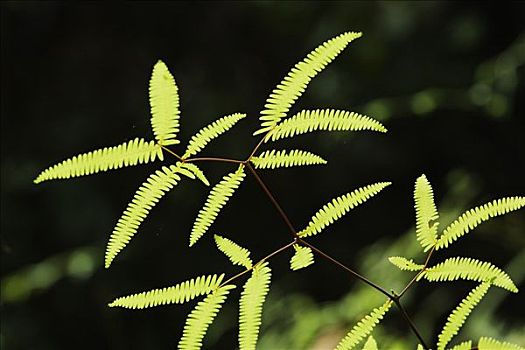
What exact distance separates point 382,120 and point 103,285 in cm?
115

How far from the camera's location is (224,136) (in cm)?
321

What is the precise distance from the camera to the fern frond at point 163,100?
889mm

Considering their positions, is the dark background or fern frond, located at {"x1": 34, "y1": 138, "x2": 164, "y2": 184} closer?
fern frond, located at {"x1": 34, "y1": 138, "x2": 164, "y2": 184}

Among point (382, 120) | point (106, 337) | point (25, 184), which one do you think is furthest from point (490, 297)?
point (25, 184)

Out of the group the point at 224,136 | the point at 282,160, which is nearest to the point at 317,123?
the point at 282,160

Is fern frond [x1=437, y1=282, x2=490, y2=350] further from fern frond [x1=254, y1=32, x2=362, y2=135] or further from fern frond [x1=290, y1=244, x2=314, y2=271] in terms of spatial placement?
fern frond [x1=254, y1=32, x2=362, y2=135]

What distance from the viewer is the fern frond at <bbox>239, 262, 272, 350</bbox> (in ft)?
3.03

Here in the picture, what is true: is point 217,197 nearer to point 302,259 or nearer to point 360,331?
point 302,259

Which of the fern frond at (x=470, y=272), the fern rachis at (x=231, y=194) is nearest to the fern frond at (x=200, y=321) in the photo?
the fern rachis at (x=231, y=194)

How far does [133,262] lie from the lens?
10.4 ft

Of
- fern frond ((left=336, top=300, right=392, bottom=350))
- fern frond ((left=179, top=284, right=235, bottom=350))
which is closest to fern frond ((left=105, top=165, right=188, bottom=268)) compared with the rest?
fern frond ((left=179, top=284, right=235, bottom=350))

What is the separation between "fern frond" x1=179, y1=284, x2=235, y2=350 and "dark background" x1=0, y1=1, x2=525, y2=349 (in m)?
1.75

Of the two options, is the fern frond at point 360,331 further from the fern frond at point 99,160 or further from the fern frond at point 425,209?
the fern frond at point 99,160

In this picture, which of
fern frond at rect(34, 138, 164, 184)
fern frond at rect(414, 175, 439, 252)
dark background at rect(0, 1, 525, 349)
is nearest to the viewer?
fern frond at rect(34, 138, 164, 184)
